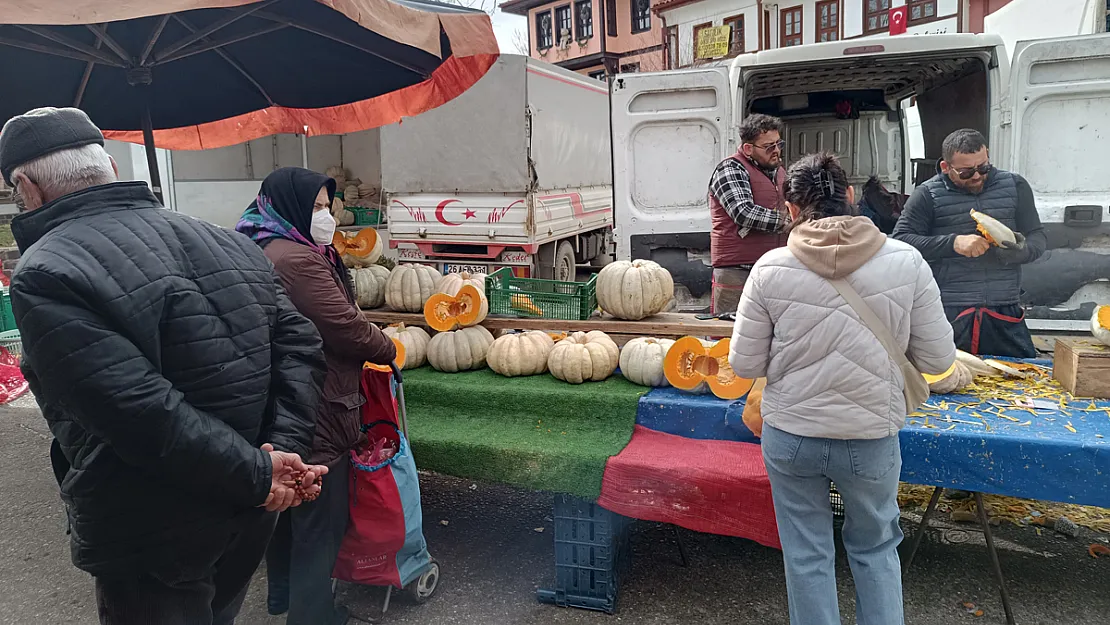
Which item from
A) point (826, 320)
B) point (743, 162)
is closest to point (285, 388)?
point (826, 320)

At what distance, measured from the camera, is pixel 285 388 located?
2.25m

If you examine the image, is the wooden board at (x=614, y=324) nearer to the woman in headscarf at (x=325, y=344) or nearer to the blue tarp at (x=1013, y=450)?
the blue tarp at (x=1013, y=450)

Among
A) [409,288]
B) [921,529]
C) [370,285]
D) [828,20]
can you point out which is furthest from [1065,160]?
[828,20]

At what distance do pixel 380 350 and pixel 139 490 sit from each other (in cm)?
125

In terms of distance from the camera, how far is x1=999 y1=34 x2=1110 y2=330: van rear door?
195 inches

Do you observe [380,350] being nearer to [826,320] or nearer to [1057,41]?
[826,320]

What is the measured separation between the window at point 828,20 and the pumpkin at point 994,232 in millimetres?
22713

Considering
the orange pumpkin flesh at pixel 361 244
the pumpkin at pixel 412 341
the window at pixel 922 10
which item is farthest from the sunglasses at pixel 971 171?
the window at pixel 922 10

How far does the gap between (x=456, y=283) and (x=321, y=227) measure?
1308 mm

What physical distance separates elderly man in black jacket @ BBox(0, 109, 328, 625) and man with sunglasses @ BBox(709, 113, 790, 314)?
303 centimetres

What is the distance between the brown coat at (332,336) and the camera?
2881 millimetres

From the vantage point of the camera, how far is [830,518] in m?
2.55

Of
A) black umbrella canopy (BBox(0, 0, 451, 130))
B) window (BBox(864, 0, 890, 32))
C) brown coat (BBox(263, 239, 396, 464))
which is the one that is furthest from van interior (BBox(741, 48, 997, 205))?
window (BBox(864, 0, 890, 32))

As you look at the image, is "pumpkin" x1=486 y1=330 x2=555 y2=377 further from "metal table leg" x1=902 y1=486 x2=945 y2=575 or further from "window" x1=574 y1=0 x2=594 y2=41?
"window" x1=574 y1=0 x2=594 y2=41
